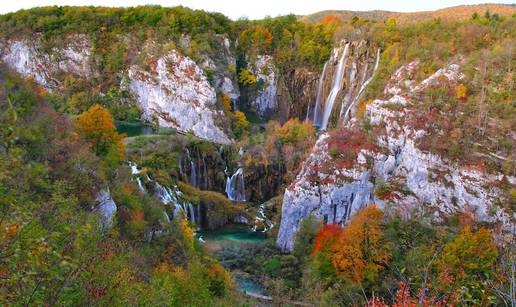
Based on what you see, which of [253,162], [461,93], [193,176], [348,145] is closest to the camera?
[348,145]

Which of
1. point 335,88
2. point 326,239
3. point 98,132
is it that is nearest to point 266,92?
point 335,88

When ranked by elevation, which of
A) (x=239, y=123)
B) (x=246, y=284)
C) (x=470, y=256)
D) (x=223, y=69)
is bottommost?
(x=246, y=284)

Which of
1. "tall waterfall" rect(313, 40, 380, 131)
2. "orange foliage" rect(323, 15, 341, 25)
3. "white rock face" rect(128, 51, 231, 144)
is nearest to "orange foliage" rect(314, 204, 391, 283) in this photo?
"tall waterfall" rect(313, 40, 380, 131)

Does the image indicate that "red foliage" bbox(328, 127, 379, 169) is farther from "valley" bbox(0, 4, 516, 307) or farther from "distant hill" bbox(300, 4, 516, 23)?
"distant hill" bbox(300, 4, 516, 23)

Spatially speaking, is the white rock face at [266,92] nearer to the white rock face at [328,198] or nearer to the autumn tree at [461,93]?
the autumn tree at [461,93]

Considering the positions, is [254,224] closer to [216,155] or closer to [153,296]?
[216,155]

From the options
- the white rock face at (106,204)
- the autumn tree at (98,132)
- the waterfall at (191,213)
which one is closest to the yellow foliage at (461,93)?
the waterfall at (191,213)

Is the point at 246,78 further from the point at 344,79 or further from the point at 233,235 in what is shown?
the point at 233,235
